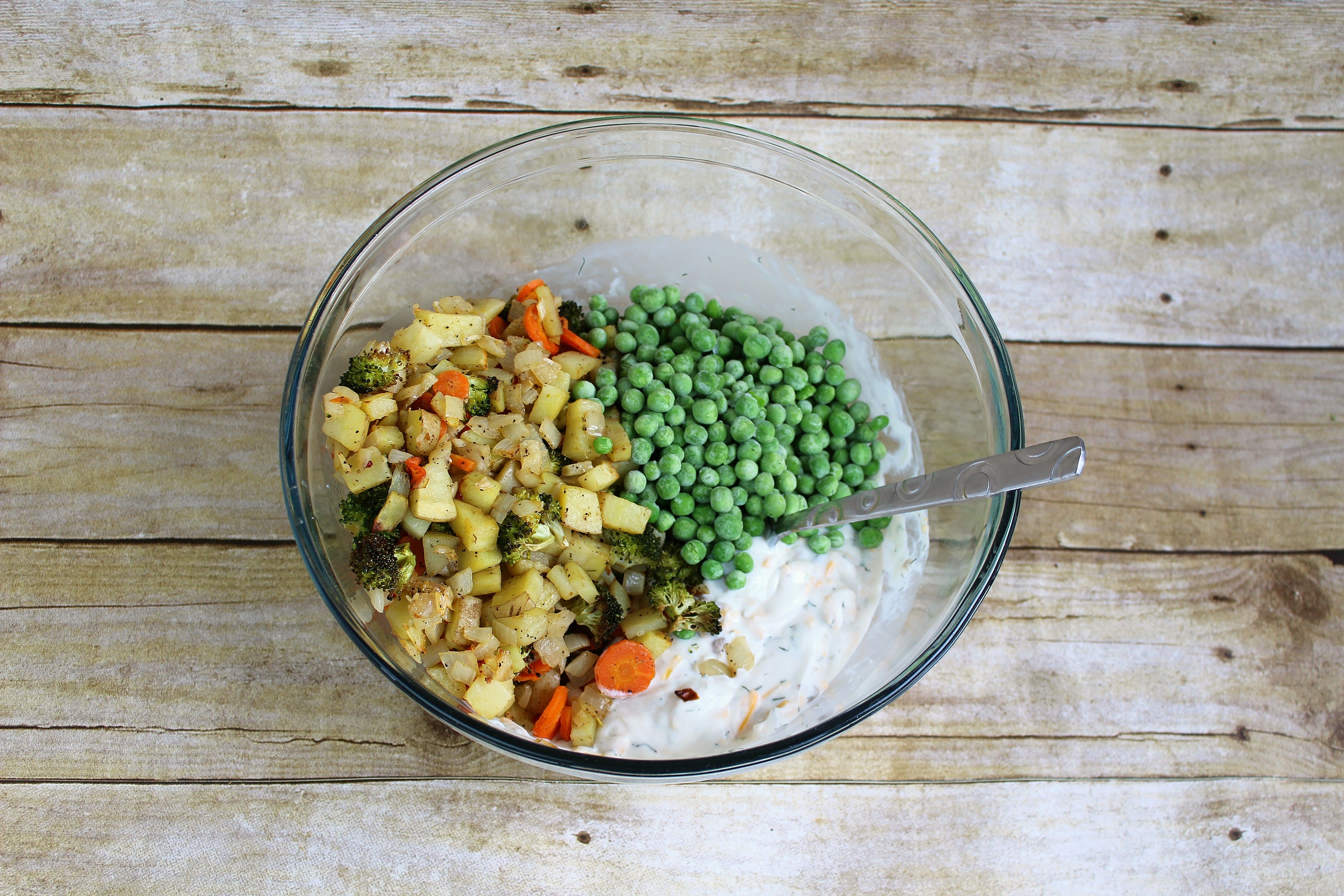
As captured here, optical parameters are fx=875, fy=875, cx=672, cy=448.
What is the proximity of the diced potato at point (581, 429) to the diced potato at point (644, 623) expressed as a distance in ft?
1.30

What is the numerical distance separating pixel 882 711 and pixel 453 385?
1453 millimetres

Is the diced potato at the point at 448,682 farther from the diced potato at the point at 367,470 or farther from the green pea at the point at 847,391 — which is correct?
the green pea at the point at 847,391

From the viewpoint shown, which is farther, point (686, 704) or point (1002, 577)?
point (1002, 577)

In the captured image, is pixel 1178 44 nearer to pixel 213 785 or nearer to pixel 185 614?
pixel 185 614

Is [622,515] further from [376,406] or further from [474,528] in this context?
[376,406]

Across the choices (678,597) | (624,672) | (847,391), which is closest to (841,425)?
(847,391)

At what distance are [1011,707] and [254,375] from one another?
231cm

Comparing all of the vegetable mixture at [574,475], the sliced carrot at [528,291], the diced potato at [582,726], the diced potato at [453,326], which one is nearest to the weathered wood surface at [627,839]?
the diced potato at [582,726]

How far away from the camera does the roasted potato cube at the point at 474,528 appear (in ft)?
6.27

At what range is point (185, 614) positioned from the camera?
7.67ft

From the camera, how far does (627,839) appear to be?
231 cm

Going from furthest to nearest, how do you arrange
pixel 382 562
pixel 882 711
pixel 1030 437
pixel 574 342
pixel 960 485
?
1. pixel 1030 437
2. pixel 882 711
3. pixel 574 342
4. pixel 382 562
5. pixel 960 485

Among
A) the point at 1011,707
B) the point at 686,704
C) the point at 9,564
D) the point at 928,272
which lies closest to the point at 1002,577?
the point at 1011,707

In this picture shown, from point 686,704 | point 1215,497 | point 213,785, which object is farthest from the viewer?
point 1215,497
